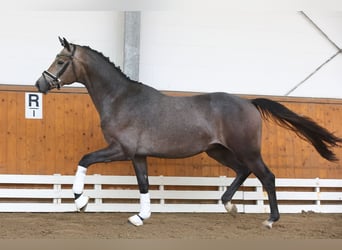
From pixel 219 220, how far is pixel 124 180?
1.53 m

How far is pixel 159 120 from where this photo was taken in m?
5.48

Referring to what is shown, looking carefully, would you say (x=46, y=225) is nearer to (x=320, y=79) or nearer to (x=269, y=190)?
(x=269, y=190)

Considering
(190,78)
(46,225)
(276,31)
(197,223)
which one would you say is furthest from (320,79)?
(46,225)

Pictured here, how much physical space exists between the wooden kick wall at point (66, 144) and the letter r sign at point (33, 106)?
59mm

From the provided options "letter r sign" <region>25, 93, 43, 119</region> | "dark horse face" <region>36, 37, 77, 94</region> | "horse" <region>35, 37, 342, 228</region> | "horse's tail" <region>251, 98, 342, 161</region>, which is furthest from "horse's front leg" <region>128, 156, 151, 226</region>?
"letter r sign" <region>25, 93, 43, 119</region>

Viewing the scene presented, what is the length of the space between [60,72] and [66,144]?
1.72 meters

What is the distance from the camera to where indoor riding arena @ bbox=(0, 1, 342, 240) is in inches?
216

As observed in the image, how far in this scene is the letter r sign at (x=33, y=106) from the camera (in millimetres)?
6723

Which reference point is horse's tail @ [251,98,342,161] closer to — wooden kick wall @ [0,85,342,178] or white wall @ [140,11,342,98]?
wooden kick wall @ [0,85,342,178]

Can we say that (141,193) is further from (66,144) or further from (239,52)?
(239,52)

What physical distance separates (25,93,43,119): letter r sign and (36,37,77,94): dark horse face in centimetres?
147

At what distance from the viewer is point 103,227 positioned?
5363 mm

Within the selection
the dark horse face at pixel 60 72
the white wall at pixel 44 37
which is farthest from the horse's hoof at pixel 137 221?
the white wall at pixel 44 37

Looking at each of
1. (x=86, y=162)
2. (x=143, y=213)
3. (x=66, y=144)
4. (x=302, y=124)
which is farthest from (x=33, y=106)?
(x=302, y=124)
